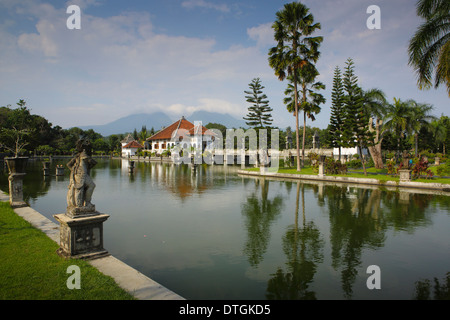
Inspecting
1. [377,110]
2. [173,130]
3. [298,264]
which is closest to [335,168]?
[377,110]

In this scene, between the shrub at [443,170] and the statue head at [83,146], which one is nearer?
the statue head at [83,146]

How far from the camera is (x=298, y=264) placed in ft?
18.3

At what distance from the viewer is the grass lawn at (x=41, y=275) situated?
3.81m

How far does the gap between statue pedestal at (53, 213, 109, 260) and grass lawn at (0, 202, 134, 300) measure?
0.65 feet

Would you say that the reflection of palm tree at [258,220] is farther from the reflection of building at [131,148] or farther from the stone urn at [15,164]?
the reflection of building at [131,148]

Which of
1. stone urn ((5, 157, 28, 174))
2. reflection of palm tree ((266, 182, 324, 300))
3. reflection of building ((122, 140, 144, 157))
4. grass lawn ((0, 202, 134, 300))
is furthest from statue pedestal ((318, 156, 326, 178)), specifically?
reflection of building ((122, 140, 144, 157))

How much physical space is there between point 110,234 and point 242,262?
12.8 feet

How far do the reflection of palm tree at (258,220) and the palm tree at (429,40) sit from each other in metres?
8.04

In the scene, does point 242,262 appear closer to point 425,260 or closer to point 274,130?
point 425,260

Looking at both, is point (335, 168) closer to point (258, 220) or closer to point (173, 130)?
point (258, 220)

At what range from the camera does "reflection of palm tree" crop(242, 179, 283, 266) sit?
6327mm

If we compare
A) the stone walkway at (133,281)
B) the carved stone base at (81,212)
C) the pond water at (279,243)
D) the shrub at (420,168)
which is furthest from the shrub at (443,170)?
the carved stone base at (81,212)

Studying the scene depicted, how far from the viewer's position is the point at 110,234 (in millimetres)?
7551
